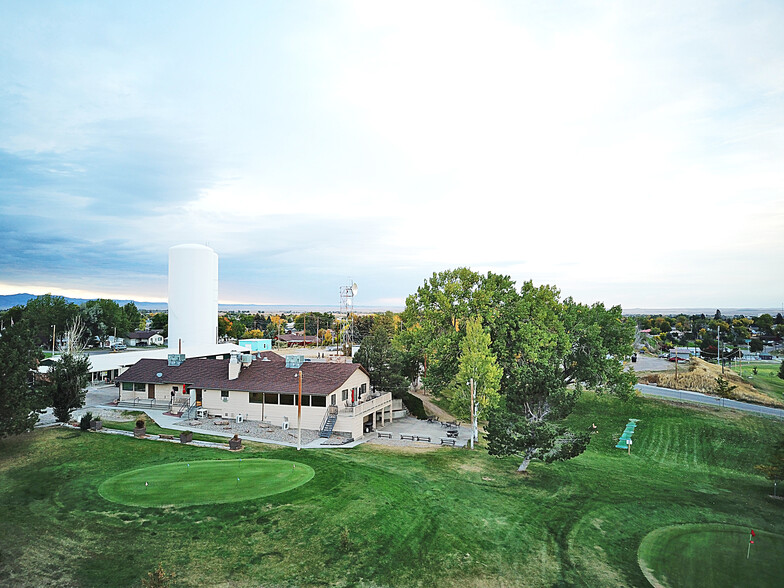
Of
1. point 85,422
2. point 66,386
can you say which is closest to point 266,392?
point 85,422

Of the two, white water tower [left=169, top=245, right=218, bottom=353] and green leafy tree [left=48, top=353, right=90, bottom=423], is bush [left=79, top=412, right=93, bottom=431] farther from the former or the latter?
white water tower [left=169, top=245, right=218, bottom=353]

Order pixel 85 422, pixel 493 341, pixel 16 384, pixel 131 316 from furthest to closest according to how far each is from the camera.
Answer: pixel 131 316, pixel 493 341, pixel 85 422, pixel 16 384

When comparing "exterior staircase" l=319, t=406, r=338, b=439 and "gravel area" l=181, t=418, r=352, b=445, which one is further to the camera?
"exterior staircase" l=319, t=406, r=338, b=439

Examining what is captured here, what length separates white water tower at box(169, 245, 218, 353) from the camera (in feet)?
210

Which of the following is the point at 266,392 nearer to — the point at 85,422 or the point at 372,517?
the point at 85,422

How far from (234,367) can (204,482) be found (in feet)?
57.0

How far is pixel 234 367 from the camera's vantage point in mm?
38250

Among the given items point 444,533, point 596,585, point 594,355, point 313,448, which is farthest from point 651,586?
point 594,355

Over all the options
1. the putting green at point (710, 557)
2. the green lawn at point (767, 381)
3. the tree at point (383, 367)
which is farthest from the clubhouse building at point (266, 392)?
the green lawn at point (767, 381)

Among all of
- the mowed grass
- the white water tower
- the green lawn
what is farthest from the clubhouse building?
the green lawn

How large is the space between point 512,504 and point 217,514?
13.8 m

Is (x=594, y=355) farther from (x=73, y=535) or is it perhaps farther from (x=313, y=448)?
(x=73, y=535)

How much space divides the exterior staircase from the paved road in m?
34.0

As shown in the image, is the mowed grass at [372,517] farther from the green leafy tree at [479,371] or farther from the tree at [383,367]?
the tree at [383,367]
